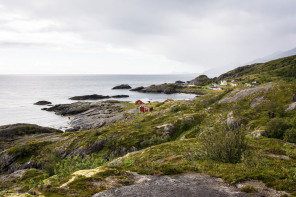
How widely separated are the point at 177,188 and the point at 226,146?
6190 mm

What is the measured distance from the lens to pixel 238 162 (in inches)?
537

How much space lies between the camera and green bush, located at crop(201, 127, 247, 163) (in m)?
13.9

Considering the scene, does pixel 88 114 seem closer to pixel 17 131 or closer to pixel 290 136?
pixel 17 131

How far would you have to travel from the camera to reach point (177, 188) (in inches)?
→ 399

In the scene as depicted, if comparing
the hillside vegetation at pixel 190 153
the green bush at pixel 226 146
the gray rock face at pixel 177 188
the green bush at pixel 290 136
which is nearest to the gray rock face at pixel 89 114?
the hillside vegetation at pixel 190 153

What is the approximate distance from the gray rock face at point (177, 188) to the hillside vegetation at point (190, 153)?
659 mm

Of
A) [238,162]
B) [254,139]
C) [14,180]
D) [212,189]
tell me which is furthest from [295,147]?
[14,180]

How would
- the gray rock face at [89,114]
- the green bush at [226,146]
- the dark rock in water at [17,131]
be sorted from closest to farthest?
the green bush at [226,146] → the dark rock in water at [17,131] → the gray rock face at [89,114]

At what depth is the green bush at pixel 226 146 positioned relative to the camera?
13914mm

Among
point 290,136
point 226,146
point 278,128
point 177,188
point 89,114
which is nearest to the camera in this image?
point 177,188

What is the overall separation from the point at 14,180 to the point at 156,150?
2620cm

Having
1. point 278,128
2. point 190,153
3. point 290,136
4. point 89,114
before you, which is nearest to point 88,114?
point 89,114

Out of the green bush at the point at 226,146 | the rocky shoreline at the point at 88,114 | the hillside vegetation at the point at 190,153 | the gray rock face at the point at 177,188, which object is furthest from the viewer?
the rocky shoreline at the point at 88,114

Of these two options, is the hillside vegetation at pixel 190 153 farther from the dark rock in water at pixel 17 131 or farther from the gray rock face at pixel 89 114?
the gray rock face at pixel 89 114
